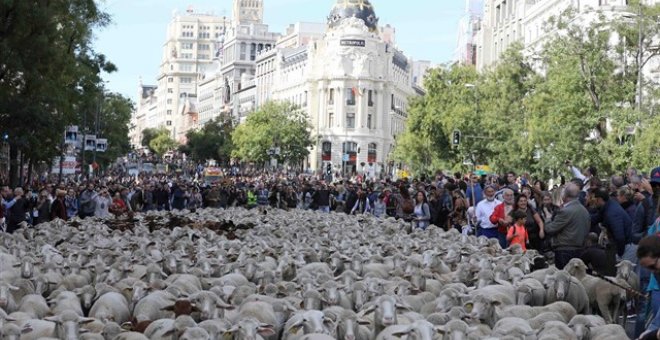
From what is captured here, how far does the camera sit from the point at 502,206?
63.0 ft

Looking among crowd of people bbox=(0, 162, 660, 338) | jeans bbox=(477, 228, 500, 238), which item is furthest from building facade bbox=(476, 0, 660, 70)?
jeans bbox=(477, 228, 500, 238)

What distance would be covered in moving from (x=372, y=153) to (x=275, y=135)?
93.1ft

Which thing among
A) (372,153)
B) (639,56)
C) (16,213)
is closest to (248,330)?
(16,213)

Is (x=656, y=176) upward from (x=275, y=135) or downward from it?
downward

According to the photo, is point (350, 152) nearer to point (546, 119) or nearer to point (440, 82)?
point (440, 82)

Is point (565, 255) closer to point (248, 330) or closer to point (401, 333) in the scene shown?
point (401, 333)

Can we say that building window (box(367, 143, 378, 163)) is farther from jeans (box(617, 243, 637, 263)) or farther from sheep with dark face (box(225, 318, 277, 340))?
sheep with dark face (box(225, 318, 277, 340))

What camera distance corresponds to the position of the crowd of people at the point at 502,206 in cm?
1550

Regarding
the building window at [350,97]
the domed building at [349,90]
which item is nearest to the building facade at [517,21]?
the domed building at [349,90]

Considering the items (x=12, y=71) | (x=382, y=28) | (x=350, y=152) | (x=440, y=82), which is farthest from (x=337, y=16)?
(x=12, y=71)

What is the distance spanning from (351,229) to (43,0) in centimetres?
1020

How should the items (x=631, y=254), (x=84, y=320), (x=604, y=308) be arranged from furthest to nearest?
(x=631, y=254) < (x=604, y=308) < (x=84, y=320)

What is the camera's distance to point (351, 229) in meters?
25.8

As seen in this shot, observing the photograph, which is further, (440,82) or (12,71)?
(440,82)
